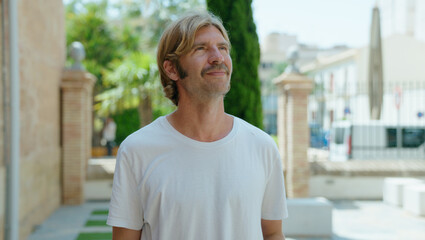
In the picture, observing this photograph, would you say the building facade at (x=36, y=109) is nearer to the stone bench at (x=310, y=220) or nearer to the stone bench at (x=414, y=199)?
the stone bench at (x=310, y=220)

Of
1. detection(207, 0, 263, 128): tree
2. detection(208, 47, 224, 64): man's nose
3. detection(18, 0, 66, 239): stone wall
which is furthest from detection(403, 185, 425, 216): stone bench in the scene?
detection(208, 47, 224, 64): man's nose

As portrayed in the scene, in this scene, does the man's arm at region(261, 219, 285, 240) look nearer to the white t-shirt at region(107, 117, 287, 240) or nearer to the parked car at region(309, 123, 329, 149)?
the white t-shirt at region(107, 117, 287, 240)

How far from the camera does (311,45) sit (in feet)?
254

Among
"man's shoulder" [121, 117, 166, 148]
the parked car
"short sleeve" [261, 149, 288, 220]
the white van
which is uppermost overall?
"man's shoulder" [121, 117, 166, 148]

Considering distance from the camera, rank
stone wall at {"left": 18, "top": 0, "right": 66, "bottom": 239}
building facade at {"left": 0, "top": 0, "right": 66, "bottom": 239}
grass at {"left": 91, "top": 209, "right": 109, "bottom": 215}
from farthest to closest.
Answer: grass at {"left": 91, "top": 209, "right": 109, "bottom": 215} → stone wall at {"left": 18, "top": 0, "right": 66, "bottom": 239} → building facade at {"left": 0, "top": 0, "right": 66, "bottom": 239}

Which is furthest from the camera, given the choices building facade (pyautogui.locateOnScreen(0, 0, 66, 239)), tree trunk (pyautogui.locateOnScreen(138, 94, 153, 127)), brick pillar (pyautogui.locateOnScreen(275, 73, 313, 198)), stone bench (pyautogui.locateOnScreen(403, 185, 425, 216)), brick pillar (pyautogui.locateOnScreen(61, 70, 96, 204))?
tree trunk (pyautogui.locateOnScreen(138, 94, 153, 127))

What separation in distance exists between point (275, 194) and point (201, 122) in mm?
399

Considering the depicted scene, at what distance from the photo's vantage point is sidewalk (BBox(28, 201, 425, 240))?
716 centimetres

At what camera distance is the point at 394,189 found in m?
9.63

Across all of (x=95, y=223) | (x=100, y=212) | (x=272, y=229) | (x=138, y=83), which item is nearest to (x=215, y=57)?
(x=272, y=229)

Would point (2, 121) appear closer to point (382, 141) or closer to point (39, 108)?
point (39, 108)

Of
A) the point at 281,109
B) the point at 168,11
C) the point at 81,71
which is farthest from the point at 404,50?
the point at 81,71

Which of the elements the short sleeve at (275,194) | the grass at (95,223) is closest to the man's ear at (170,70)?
the short sleeve at (275,194)

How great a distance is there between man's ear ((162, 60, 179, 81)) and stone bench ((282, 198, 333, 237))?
5.39 meters
